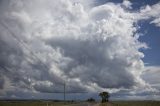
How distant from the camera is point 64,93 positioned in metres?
87.9

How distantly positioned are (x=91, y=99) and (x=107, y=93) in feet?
181

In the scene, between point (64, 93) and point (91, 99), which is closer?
point (64, 93)

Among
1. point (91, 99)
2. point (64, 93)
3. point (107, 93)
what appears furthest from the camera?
point (91, 99)

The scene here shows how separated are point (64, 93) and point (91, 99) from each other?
83.0 meters

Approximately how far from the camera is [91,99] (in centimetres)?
16825

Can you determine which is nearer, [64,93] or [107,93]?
[64,93]

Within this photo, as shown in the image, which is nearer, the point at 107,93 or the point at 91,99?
the point at 107,93

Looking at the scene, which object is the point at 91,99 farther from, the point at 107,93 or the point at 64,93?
the point at 64,93

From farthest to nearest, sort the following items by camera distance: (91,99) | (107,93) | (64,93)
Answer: (91,99)
(107,93)
(64,93)

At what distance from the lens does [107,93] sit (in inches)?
4518

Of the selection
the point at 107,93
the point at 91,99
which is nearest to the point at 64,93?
the point at 107,93

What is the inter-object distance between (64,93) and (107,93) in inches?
1270
